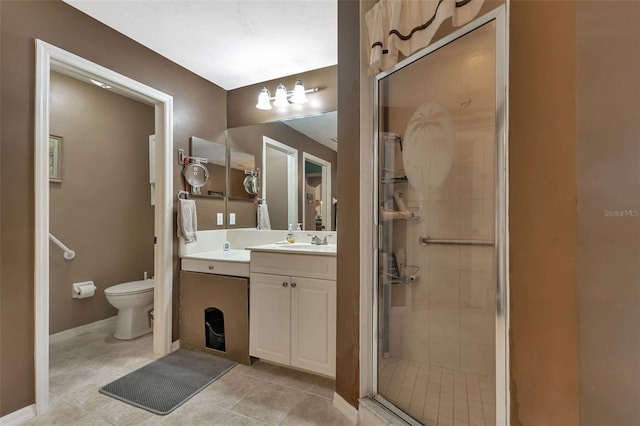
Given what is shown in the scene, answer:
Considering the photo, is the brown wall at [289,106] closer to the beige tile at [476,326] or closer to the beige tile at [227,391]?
the beige tile at [476,326]

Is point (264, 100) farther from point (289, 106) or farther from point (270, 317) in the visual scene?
point (270, 317)

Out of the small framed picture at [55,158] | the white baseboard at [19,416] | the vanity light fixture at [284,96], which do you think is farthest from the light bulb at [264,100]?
the white baseboard at [19,416]

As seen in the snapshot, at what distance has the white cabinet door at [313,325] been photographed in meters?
1.80

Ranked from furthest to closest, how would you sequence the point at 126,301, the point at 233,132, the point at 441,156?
the point at 233,132 → the point at 126,301 → the point at 441,156

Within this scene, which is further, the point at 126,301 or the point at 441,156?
the point at 126,301

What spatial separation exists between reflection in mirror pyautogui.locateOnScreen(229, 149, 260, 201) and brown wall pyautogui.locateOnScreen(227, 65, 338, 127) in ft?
1.03

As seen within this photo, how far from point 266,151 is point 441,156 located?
5.39ft

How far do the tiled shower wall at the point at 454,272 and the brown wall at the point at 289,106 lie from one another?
1.18m

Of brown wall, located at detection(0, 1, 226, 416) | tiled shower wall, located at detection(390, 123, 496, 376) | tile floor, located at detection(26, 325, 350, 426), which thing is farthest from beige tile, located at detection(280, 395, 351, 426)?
brown wall, located at detection(0, 1, 226, 416)

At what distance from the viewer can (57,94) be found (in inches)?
101

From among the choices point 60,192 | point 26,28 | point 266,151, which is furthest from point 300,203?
point 60,192

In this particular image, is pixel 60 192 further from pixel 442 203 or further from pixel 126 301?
pixel 442 203

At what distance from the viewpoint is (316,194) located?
2.45 metres

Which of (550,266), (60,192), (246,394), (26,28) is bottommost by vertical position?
(246,394)
